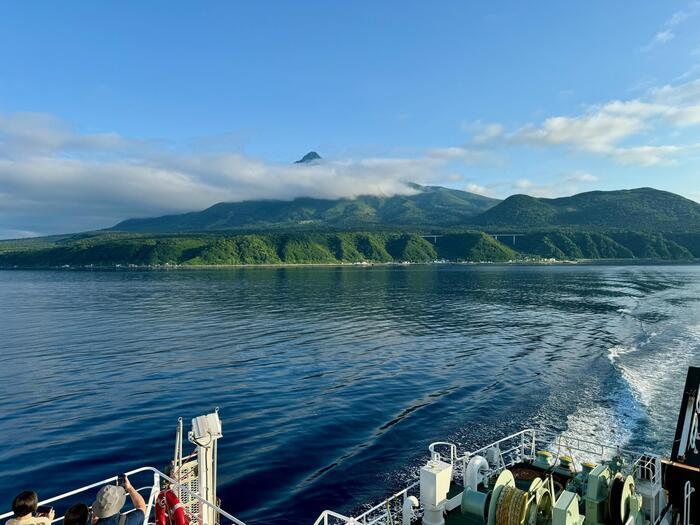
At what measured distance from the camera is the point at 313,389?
128ft

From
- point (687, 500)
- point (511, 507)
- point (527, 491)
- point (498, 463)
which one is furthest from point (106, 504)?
point (687, 500)

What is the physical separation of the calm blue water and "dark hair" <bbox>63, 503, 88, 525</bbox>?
45.2ft

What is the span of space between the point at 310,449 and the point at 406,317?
5710 centimetres

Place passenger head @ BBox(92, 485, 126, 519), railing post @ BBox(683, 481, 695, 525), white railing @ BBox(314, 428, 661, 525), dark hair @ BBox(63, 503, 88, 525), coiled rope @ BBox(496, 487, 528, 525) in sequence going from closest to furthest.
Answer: dark hair @ BBox(63, 503, 88, 525), passenger head @ BBox(92, 485, 126, 519), coiled rope @ BBox(496, 487, 528, 525), white railing @ BBox(314, 428, 661, 525), railing post @ BBox(683, 481, 695, 525)

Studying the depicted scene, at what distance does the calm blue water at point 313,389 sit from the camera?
80.5 feet

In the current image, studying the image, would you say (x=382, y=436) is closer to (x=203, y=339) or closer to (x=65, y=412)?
(x=65, y=412)

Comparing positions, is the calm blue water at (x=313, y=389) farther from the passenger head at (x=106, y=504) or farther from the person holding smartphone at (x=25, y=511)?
the person holding smartphone at (x=25, y=511)

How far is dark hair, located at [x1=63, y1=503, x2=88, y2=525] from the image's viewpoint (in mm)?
7582

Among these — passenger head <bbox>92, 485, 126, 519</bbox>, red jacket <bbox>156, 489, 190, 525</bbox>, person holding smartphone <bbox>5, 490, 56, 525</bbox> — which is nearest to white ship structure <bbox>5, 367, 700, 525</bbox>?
red jacket <bbox>156, 489, 190, 525</bbox>

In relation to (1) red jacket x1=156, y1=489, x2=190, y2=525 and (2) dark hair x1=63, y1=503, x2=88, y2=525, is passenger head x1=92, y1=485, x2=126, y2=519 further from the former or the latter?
(1) red jacket x1=156, y1=489, x2=190, y2=525

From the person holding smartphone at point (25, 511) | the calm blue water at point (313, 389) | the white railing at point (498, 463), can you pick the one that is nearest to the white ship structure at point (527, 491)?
the white railing at point (498, 463)

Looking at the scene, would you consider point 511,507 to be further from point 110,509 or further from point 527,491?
point 110,509

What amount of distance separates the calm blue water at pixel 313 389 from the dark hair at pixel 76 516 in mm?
13766

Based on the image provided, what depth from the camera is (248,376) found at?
42.6 meters
